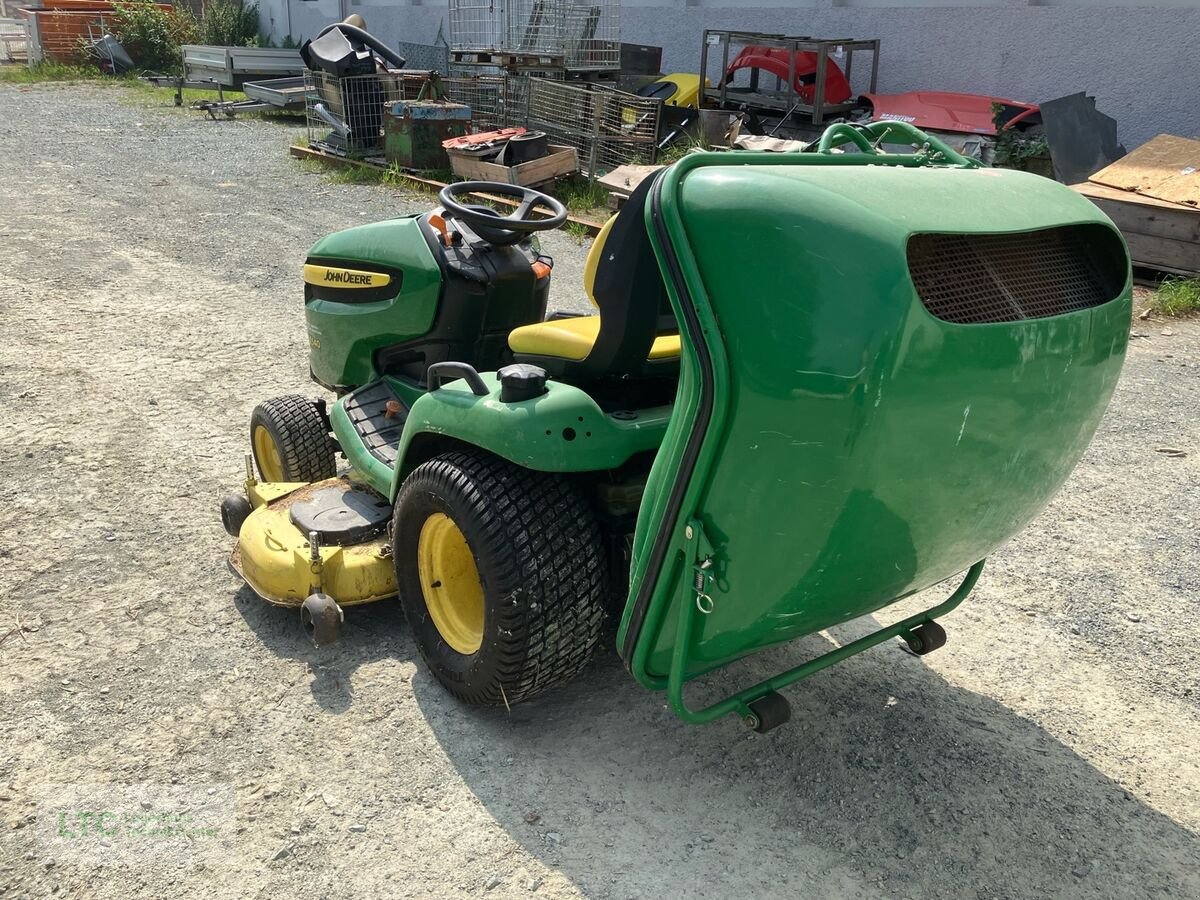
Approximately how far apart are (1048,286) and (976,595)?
1.71m

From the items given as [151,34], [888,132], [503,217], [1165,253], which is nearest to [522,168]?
[1165,253]

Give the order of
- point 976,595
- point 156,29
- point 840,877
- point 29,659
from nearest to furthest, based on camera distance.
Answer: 1. point 840,877
2. point 29,659
3. point 976,595
4. point 156,29

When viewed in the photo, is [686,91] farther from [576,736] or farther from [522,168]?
[576,736]

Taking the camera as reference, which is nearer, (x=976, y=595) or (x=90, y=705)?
(x=90, y=705)

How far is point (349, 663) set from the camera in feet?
9.98

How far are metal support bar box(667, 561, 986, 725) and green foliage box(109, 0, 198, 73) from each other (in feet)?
74.8

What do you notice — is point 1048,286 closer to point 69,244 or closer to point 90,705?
point 90,705

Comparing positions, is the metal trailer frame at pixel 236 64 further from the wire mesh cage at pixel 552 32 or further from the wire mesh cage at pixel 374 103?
the wire mesh cage at pixel 552 32

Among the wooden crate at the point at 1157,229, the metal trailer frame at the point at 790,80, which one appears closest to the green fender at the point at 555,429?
the wooden crate at the point at 1157,229

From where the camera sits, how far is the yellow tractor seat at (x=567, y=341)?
2.66 metres

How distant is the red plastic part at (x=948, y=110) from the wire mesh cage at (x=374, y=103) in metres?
4.08

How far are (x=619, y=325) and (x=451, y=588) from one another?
36.2 inches

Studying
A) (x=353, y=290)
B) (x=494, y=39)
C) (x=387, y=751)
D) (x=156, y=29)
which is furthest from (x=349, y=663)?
(x=156, y=29)

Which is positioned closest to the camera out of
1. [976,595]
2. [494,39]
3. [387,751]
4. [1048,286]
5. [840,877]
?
[1048,286]
